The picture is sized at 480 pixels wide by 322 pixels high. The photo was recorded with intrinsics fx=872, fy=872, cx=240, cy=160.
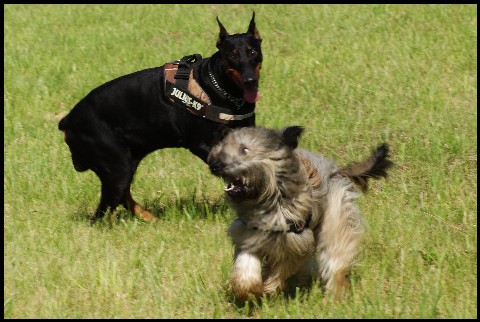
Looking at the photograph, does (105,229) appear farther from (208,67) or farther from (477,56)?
(477,56)

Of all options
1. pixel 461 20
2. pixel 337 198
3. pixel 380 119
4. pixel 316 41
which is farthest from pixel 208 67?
pixel 461 20

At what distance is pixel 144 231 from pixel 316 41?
6064 mm

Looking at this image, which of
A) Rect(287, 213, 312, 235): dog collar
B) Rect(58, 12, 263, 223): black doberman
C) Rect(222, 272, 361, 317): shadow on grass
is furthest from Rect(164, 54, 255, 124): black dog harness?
Rect(287, 213, 312, 235): dog collar

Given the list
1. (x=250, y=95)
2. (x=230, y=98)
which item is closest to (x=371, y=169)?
(x=250, y=95)

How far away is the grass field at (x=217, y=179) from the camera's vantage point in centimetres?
639

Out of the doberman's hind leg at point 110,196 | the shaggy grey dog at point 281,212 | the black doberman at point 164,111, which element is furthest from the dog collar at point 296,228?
the doberman's hind leg at point 110,196

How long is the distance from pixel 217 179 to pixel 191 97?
1.74 metres

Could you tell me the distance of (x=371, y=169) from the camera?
6.85m

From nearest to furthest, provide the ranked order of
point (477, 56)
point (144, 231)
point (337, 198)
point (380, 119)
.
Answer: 1. point (337, 198)
2. point (144, 231)
3. point (380, 119)
4. point (477, 56)

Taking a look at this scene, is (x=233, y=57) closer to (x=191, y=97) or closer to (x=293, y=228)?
(x=191, y=97)

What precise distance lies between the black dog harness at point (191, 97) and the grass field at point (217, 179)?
102 centimetres

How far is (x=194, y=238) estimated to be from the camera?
7.66 meters

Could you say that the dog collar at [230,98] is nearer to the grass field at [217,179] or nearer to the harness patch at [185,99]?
the harness patch at [185,99]

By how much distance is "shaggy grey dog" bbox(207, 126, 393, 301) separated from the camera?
582 cm
